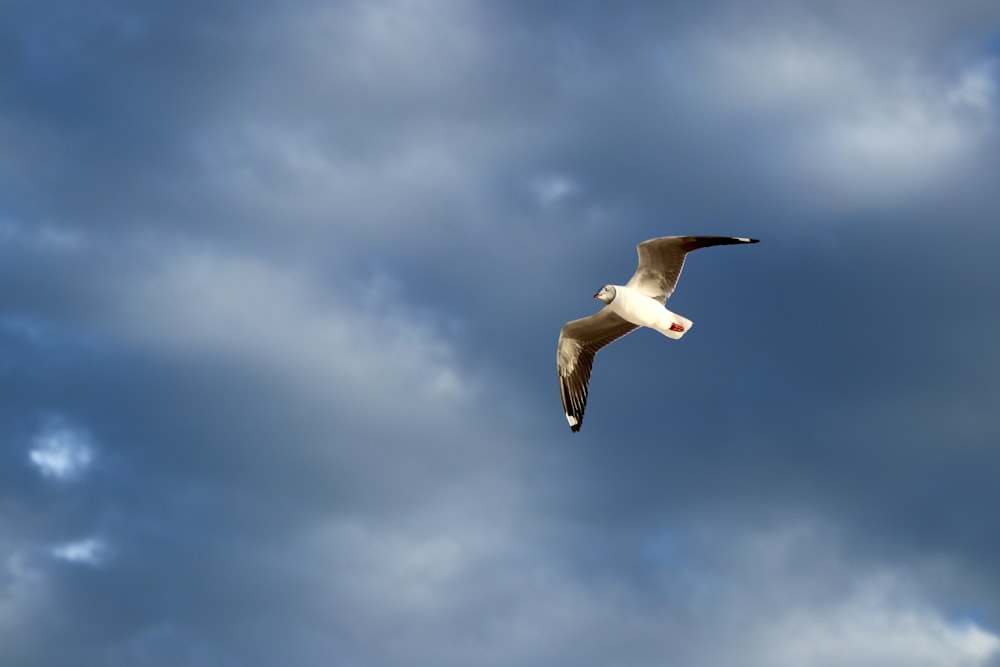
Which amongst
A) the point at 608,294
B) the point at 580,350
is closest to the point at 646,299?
the point at 608,294

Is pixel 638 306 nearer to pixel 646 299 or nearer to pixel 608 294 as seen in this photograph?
pixel 646 299

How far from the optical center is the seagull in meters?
43.5

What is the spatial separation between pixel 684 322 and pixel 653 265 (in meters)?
2.30

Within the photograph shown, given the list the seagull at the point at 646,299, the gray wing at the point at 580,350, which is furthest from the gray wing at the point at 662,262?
the gray wing at the point at 580,350

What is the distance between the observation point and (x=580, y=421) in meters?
50.2

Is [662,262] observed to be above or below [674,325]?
above

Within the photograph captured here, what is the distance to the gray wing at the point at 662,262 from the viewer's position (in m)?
43.2

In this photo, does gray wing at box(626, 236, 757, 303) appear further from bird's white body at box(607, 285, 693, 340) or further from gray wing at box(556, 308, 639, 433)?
gray wing at box(556, 308, 639, 433)

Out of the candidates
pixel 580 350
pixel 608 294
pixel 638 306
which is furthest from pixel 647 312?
pixel 580 350

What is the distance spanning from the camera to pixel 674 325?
44594 millimetres

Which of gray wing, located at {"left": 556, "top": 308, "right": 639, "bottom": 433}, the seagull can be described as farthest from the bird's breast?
gray wing, located at {"left": 556, "top": 308, "right": 639, "bottom": 433}

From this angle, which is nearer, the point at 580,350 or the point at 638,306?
the point at 638,306

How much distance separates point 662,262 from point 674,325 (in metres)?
2.27

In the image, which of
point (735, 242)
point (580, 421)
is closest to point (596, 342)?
point (580, 421)
